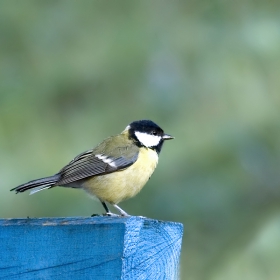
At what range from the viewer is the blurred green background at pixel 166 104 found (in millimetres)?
5137

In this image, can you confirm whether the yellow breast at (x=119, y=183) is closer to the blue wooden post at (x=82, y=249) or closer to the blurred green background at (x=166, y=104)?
the blurred green background at (x=166, y=104)

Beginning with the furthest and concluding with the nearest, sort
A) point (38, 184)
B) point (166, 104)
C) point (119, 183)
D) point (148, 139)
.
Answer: point (166, 104)
point (148, 139)
point (119, 183)
point (38, 184)

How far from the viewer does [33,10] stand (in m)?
6.92

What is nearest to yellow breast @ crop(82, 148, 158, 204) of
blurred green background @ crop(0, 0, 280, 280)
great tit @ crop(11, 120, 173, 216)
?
great tit @ crop(11, 120, 173, 216)

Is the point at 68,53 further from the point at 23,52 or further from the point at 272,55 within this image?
the point at 272,55

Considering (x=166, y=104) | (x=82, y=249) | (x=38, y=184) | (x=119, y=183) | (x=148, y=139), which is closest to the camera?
(x=82, y=249)

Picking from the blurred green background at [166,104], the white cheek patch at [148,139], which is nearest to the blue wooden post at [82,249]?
the white cheek patch at [148,139]

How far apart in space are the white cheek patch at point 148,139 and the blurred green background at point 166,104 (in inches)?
30.2

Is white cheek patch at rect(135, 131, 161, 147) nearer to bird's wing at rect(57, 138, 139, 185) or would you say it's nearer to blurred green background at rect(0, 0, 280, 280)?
bird's wing at rect(57, 138, 139, 185)

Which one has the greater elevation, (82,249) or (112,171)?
(82,249)

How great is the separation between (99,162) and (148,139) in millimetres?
397

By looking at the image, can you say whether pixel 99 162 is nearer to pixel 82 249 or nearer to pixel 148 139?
pixel 148 139

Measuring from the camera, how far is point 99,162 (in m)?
3.63

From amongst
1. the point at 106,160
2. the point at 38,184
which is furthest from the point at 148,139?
the point at 38,184
